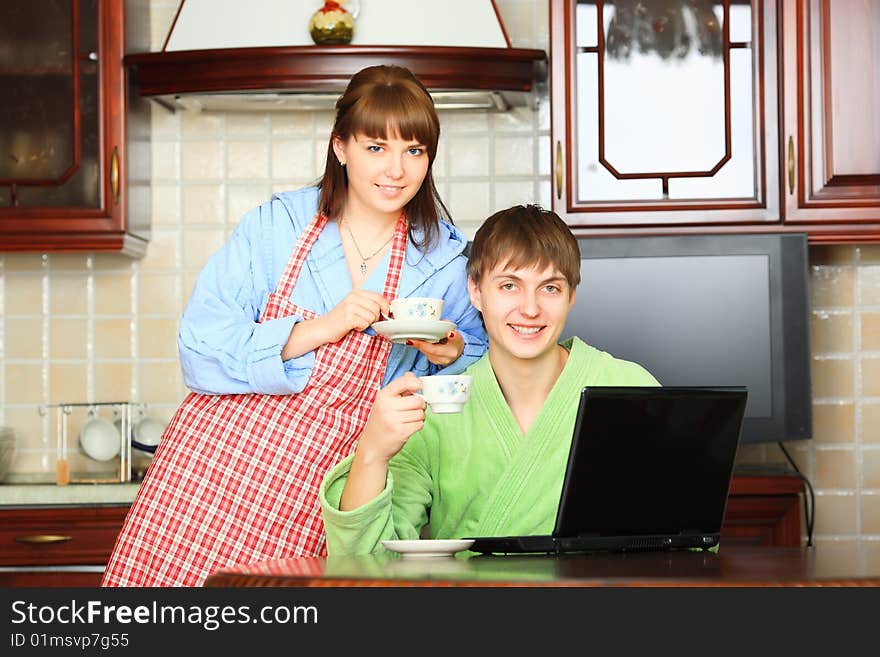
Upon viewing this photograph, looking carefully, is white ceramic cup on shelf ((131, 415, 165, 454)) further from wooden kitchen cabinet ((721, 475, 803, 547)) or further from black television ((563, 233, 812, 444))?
wooden kitchen cabinet ((721, 475, 803, 547))

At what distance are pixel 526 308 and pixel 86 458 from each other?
78.8 inches

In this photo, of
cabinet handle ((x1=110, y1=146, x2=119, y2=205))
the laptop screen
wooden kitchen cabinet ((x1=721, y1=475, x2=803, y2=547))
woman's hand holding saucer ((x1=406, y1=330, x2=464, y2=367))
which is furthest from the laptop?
cabinet handle ((x1=110, y1=146, x2=119, y2=205))

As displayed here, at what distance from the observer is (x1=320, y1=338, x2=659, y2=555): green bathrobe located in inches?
70.9


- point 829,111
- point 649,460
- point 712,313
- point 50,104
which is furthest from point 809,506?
point 50,104

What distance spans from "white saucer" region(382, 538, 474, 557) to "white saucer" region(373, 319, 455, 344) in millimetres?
408

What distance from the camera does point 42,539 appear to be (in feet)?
10.00

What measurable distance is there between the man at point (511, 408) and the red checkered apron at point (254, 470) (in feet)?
0.80

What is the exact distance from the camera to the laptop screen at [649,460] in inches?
57.6

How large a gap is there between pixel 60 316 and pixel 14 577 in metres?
0.82

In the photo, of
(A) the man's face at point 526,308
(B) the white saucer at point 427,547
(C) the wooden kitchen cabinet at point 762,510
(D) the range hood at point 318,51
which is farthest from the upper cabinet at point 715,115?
(B) the white saucer at point 427,547

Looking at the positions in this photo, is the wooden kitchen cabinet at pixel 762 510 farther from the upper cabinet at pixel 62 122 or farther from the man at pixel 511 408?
the upper cabinet at pixel 62 122

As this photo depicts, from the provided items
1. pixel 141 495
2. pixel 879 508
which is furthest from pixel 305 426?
pixel 879 508

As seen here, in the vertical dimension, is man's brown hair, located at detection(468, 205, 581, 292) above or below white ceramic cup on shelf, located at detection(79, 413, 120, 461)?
above

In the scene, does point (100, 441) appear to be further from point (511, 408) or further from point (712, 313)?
point (511, 408)
